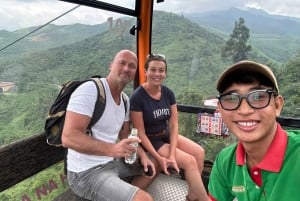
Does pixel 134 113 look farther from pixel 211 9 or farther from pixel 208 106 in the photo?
pixel 211 9

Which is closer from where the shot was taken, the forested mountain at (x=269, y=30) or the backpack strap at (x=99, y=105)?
the backpack strap at (x=99, y=105)

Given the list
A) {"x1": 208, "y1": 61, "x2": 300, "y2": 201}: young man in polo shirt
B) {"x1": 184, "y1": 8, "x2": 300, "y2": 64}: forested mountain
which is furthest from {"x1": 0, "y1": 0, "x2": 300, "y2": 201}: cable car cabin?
{"x1": 208, "y1": 61, "x2": 300, "y2": 201}: young man in polo shirt

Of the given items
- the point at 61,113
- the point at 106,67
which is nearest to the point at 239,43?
the point at 106,67

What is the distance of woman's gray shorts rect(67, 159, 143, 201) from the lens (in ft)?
5.96

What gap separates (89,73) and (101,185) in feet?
4.36

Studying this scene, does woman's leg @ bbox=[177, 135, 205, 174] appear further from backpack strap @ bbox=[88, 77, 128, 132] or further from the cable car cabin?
backpack strap @ bbox=[88, 77, 128, 132]

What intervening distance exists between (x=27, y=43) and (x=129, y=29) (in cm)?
131

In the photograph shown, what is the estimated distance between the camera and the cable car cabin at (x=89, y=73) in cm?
206

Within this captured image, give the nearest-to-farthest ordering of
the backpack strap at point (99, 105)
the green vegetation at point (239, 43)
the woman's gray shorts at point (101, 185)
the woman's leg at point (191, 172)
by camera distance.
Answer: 1. the woman's gray shorts at point (101, 185)
2. the backpack strap at point (99, 105)
3. the woman's leg at point (191, 172)
4. the green vegetation at point (239, 43)

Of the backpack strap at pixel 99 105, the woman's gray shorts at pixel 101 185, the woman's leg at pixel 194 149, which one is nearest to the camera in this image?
the woman's gray shorts at pixel 101 185

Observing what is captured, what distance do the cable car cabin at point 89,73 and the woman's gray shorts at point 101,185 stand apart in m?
0.26

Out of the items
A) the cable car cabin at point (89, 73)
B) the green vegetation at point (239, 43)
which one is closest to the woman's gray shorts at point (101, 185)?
the cable car cabin at point (89, 73)

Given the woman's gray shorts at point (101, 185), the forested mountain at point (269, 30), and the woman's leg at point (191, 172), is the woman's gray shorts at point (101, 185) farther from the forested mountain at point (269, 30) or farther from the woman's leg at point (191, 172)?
the forested mountain at point (269, 30)

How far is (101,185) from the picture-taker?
1874 mm
